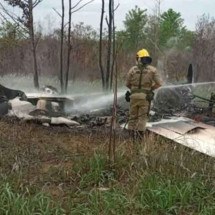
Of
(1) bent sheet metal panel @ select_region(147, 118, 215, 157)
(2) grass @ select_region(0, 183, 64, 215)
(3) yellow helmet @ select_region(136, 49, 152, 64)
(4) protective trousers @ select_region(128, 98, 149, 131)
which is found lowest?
(1) bent sheet metal panel @ select_region(147, 118, 215, 157)

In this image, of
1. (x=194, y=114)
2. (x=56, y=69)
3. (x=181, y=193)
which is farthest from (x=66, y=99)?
(x=56, y=69)

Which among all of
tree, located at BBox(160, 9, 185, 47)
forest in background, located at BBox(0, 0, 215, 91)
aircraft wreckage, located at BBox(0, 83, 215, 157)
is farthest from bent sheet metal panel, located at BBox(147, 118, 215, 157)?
tree, located at BBox(160, 9, 185, 47)

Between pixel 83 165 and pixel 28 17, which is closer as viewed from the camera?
pixel 83 165

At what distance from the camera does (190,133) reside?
27.7ft

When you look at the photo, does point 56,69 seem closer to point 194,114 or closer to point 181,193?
point 194,114

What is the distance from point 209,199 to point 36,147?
3084 mm

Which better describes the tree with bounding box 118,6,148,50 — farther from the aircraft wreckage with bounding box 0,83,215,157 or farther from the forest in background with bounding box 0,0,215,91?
the aircraft wreckage with bounding box 0,83,215,157

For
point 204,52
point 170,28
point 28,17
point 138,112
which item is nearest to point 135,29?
point 170,28

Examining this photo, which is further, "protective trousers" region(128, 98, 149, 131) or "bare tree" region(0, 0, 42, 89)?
"bare tree" region(0, 0, 42, 89)

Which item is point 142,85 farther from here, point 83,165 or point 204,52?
point 204,52

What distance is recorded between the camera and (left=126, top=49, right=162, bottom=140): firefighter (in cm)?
822

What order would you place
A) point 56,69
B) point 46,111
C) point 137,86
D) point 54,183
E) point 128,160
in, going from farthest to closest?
point 56,69, point 46,111, point 137,86, point 128,160, point 54,183

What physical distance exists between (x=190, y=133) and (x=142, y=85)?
3.88 ft

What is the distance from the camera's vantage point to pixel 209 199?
4656 mm
